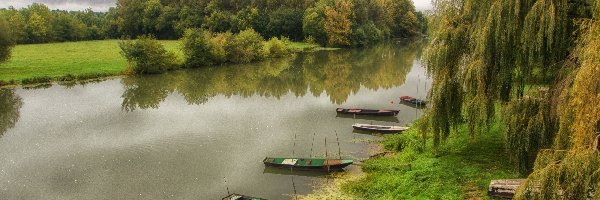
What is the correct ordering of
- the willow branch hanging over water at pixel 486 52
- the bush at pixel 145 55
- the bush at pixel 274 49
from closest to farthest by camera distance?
the willow branch hanging over water at pixel 486 52
the bush at pixel 145 55
the bush at pixel 274 49

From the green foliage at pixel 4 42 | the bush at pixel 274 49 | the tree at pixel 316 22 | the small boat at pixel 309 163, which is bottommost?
the small boat at pixel 309 163

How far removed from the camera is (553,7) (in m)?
15.8

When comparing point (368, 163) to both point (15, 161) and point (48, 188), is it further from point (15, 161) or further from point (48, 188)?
point (15, 161)

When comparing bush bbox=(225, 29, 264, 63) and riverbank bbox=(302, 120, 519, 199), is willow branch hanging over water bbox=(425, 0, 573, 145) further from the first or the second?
bush bbox=(225, 29, 264, 63)

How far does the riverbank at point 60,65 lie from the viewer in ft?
174

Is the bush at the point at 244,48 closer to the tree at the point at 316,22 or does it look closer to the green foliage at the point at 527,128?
the tree at the point at 316,22

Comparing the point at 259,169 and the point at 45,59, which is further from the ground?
the point at 45,59

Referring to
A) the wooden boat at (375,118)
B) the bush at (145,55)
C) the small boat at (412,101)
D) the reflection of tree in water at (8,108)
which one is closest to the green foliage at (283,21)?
the bush at (145,55)

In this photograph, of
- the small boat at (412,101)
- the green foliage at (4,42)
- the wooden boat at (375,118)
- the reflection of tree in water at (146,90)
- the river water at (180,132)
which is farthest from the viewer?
the green foliage at (4,42)

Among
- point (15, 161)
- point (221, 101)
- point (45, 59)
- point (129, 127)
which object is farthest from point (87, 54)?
point (15, 161)

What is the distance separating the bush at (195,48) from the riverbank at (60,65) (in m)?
1.44

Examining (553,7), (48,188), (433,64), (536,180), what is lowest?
(48,188)

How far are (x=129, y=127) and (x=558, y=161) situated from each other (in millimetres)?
28835

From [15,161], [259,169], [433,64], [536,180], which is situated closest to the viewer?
[536,180]
